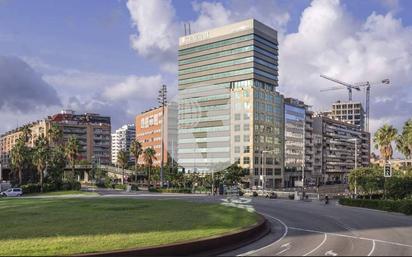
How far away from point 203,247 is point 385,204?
4188 cm

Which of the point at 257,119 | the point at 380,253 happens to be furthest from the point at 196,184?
the point at 380,253

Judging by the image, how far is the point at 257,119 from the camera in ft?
597

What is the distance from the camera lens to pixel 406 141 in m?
97.4

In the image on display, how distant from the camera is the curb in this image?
23.7 m

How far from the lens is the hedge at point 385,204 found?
56.7 m

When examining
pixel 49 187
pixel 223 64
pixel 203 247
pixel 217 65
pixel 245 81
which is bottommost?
pixel 49 187

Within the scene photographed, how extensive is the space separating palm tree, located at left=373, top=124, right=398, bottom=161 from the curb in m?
74.4

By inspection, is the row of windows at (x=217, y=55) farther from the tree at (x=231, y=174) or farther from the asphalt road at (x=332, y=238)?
the asphalt road at (x=332, y=238)

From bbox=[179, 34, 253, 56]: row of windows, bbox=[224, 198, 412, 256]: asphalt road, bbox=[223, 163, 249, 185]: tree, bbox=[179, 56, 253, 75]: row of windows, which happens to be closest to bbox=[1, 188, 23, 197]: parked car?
bbox=[223, 163, 249, 185]: tree

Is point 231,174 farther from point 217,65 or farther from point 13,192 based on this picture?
point 13,192

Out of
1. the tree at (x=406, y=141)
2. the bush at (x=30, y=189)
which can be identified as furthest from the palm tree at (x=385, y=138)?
the bush at (x=30, y=189)

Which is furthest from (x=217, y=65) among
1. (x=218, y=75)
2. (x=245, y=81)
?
(x=245, y=81)

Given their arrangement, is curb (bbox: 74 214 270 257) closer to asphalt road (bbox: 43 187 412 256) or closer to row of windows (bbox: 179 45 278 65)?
asphalt road (bbox: 43 187 412 256)

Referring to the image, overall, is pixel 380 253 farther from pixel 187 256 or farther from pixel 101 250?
pixel 101 250
